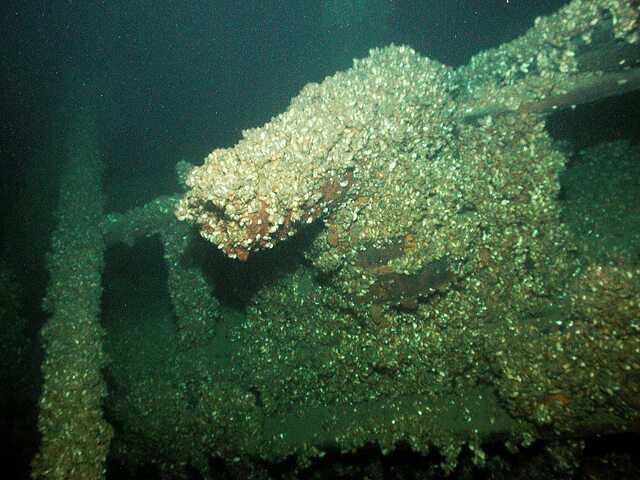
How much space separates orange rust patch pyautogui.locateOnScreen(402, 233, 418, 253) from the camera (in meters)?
6.24

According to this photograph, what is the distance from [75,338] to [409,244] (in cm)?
723

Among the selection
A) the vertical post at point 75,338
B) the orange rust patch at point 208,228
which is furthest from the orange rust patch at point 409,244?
the vertical post at point 75,338

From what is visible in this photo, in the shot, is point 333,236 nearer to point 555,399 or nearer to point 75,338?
point 555,399

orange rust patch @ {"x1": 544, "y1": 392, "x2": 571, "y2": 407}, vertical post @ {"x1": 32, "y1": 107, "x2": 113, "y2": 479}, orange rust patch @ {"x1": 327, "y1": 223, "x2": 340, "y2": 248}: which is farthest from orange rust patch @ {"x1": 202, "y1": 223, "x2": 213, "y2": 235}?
orange rust patch @ {"x1": 544, "y1": 392, "x2": 571, "y2": 407}

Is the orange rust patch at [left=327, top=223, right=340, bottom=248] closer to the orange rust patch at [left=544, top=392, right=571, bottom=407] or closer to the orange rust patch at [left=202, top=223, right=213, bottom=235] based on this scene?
the orange rust patch at [left=202, top=223, right=213, bottom=235]

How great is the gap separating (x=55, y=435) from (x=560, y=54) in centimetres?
1296

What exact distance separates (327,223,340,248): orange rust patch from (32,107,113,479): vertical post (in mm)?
5326

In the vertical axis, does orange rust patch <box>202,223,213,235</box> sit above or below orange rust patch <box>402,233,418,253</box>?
above

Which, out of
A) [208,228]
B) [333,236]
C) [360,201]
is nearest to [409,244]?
[360,201]

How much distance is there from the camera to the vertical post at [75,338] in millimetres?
5586

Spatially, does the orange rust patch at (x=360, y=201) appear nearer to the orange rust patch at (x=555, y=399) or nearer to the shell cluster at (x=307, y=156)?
the shell cluster at (x=307, y=156)

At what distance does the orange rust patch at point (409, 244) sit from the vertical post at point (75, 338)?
6.42 m

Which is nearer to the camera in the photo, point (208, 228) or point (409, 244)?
point (208, 228)

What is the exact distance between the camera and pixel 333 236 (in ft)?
21.3
